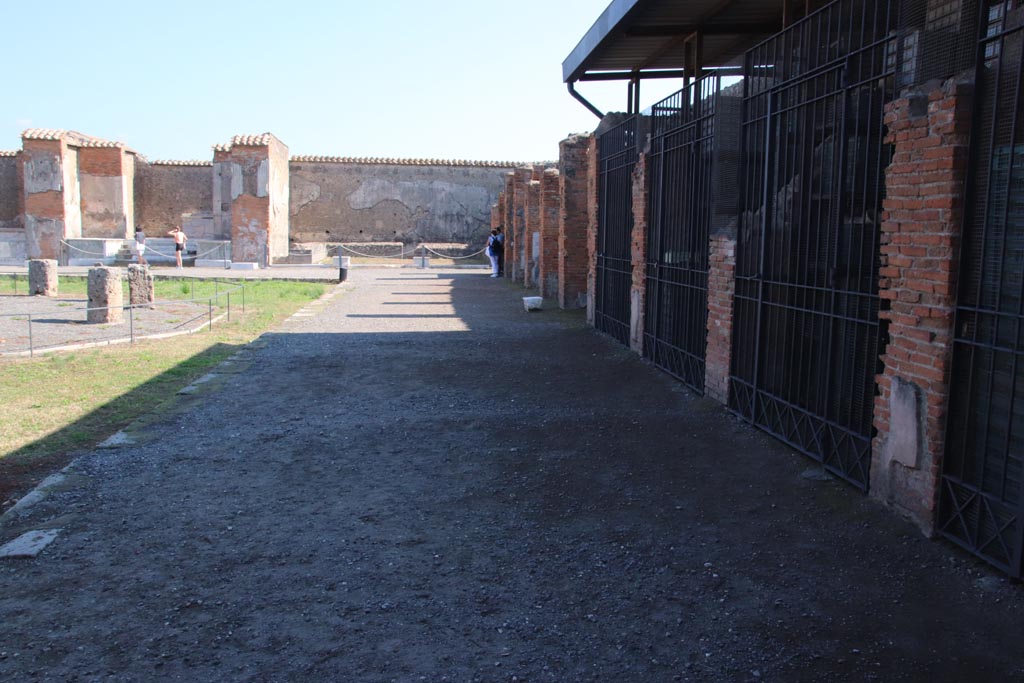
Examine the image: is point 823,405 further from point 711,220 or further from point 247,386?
point 247,386

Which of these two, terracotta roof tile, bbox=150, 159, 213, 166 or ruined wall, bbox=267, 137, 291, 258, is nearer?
ruined wall, bbox=267, 137, 291, 258

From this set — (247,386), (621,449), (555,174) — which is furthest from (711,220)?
(555,174)

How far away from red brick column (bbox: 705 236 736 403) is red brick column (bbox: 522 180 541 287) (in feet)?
37.5

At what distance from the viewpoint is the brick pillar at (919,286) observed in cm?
379

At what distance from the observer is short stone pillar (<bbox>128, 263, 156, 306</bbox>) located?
1474 cm

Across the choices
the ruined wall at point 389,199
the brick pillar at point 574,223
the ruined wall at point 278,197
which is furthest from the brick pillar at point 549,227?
the ruined wall at point 389,199

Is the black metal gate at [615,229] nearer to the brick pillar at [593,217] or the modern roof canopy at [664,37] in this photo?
the brick pillar at [593,217]

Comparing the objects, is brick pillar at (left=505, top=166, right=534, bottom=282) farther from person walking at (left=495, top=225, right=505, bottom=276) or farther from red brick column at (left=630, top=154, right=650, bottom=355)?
red brick column at (left=630, top=154, right=650, bottom=355)

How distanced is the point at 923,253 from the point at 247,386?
6.26 m

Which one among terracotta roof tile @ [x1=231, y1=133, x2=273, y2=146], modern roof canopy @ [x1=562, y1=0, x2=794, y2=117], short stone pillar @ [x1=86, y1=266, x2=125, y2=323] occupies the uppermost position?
terracotta roof tile @ [x1=231, y1=133, x2=273, y2=146]

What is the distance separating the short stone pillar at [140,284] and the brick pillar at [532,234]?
8210mm

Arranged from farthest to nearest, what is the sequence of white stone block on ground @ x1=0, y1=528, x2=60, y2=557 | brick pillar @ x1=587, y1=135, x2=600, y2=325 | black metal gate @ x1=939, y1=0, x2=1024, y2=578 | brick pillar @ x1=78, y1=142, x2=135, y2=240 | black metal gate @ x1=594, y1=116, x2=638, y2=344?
brick pillar @ x1=78, y1=142, x2=135, y2=240
brick pillar @ x1=587, y1=135, x2=600, y2=325
black metal gate @ x1=594, y1=116, x2=638, y2=344
white stone block on ground @ x1=0, y1=528, x2=60, y2=557
black metal gate @ x1=939, y1=0, x2=1024, y2=578

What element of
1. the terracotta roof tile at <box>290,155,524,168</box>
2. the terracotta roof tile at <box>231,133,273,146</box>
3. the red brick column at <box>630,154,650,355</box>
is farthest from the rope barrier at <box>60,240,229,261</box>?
the red brick column at <box>630,154,650,355</box>

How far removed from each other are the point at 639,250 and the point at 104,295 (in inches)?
340
